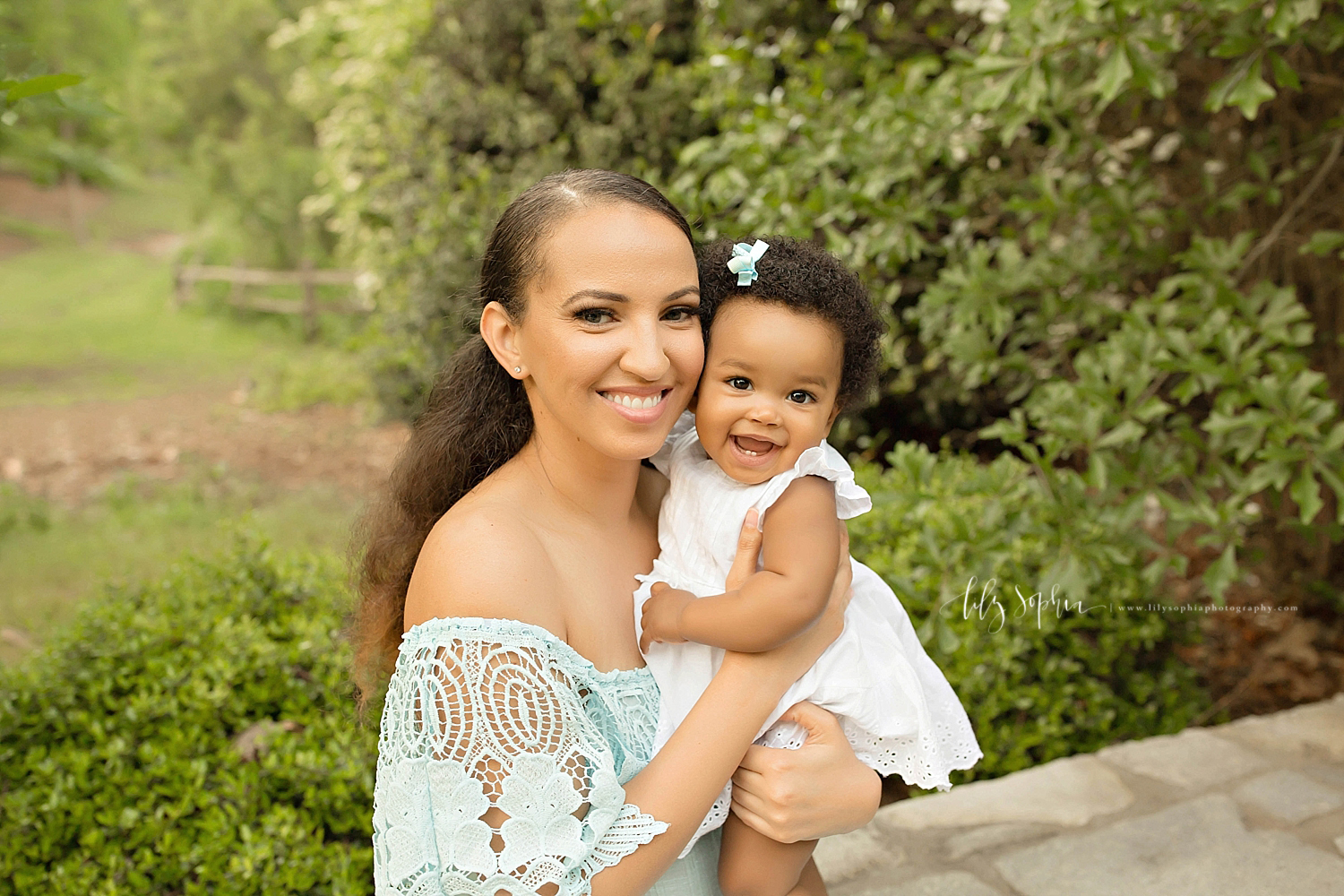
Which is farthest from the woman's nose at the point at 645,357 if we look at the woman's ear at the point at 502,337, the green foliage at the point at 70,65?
the green foliage at the point at 70,65

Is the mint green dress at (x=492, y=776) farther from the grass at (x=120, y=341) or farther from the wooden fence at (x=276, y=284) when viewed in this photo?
the wooden fence at (x=276, y=284)

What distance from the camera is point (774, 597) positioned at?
4.55 feet

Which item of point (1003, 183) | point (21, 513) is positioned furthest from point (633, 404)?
point (21, 513)

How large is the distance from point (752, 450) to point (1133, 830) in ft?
5.62

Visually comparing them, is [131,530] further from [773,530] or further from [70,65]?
[70,65]

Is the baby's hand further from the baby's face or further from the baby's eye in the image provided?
the baby's eye

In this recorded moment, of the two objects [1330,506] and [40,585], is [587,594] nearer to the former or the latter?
[1330,506]

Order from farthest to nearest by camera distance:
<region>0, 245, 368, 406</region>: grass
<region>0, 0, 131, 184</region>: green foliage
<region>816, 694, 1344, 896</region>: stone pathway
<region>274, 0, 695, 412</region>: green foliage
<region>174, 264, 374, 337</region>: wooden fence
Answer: <region>0, 0, 131, 184</region>: green foliage, <region>174, 264, 374, 337</region>: wooden fence, <region>0, 245, 368, 406</region>: grass, <region>274, 0, 695, 412</region>: green foliage, <region>816, 694, 1344, 896</region>: stone pathway

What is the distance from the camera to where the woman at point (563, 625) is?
1.22 metres

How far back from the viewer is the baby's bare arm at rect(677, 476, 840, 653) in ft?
4.56

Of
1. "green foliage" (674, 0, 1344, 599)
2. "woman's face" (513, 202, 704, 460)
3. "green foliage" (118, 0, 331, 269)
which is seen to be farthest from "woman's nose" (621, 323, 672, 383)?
"green foliage" (118, 0, 331, 269)

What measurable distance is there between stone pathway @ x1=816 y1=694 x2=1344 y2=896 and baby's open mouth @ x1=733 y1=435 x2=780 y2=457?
4.21 feet

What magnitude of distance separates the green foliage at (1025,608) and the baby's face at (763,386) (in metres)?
1.04

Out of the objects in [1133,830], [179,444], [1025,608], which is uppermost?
[1025,608]
